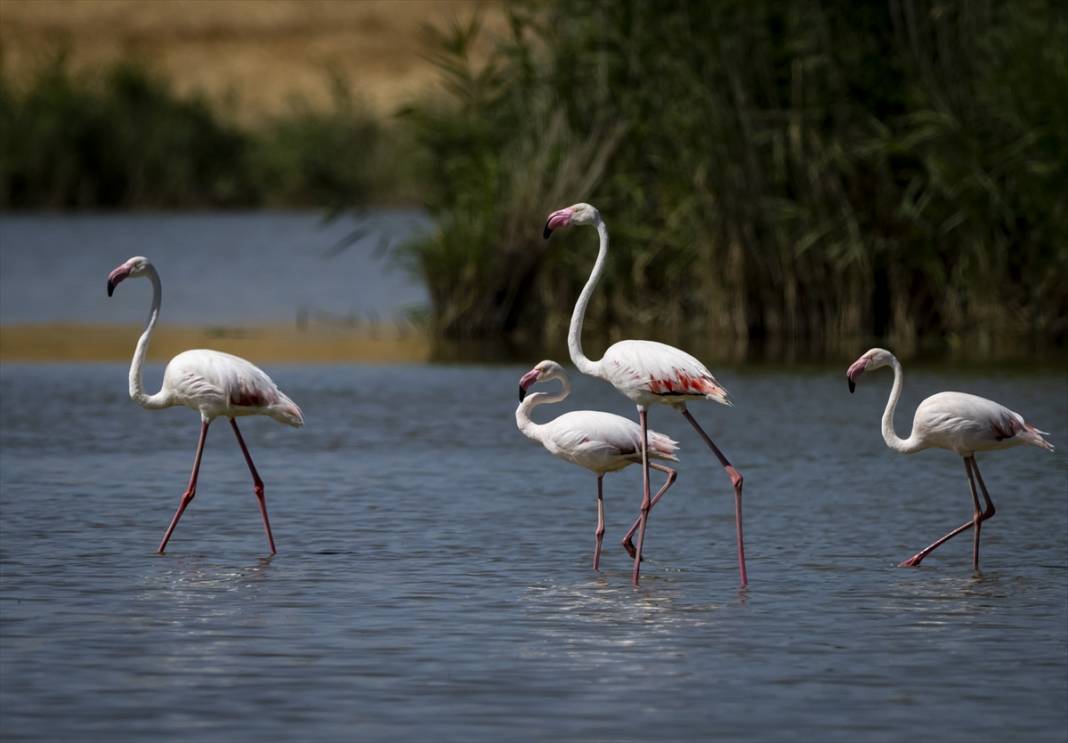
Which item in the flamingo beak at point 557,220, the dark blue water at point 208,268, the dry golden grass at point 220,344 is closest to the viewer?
the flamingo beak at point 557,220

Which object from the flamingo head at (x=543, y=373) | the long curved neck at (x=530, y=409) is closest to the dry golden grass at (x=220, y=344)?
the long curved neck at (x=530, y=409)

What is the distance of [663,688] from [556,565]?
2.57 m

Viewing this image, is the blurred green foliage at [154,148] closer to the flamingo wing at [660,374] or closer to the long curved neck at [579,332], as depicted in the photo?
the long curved neck at [579,332]

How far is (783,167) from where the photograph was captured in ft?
62.4

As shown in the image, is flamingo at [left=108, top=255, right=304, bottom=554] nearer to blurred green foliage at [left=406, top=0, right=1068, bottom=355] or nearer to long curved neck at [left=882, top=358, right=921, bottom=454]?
long curved neck at [left=882, top=358, right=921, bottom=454]

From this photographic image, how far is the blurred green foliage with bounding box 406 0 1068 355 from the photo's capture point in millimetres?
18422

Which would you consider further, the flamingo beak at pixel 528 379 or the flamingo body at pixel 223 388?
the flamingo body at pixel 223 388

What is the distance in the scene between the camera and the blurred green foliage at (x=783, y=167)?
1842 centimetres

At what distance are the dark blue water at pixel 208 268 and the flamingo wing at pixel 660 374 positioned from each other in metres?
9.60

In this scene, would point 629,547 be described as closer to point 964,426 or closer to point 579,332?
point 579,332

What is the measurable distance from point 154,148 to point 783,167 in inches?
1510

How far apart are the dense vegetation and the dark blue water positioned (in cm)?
123

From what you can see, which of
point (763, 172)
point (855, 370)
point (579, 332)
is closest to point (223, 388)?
point (579, 332)

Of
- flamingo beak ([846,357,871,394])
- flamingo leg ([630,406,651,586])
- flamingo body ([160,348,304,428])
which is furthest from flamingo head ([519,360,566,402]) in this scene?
flamingo beak ([846,357,871,394])
